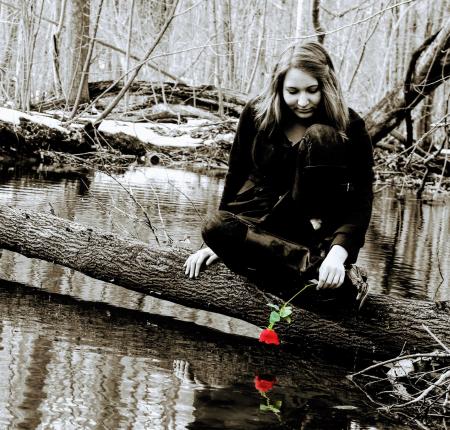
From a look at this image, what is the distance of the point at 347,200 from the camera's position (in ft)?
11.5

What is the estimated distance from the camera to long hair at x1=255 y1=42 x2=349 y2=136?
A: 3393 mm

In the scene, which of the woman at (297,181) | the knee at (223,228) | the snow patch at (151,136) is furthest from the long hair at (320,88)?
the snow patch at (151,136)

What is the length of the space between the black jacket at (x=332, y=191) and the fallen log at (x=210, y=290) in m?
0.37

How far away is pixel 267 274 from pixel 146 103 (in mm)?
14504

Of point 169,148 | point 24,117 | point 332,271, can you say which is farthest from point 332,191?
point 169,148

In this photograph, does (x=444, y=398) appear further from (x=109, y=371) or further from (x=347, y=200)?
(x=109, y=371)

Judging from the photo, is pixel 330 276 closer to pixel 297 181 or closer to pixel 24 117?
pixel 297 181

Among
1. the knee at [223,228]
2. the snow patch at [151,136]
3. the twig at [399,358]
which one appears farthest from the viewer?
the snow patch at [151,136]

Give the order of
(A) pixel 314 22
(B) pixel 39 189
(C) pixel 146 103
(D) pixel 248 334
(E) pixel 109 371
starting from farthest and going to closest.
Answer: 1. (C) pixel 146 103
2. (A) pixel 314 22
3. (B) pixel 39 189
4. (D) pixel 248 334
5. (E) pixel 109 371

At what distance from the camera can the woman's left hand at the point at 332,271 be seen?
323 cm

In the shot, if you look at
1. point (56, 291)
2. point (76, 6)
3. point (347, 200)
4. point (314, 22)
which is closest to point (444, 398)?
point (347, 200)

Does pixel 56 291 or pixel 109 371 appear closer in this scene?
pixel 109 371

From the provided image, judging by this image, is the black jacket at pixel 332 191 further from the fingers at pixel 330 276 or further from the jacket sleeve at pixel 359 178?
the fingers at pixel 330 276

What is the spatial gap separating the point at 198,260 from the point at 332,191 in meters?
0.76
